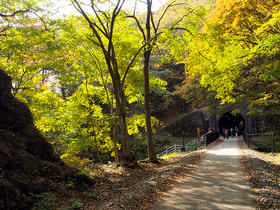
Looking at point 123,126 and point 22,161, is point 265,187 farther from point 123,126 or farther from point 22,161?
point 22,161

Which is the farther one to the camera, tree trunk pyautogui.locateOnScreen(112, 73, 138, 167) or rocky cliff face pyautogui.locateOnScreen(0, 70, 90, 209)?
tree trunk pyautogui.locateOnScreen(112, 73, 138, 167)

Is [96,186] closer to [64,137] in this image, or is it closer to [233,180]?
[64,137]

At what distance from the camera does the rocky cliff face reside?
4.45 m

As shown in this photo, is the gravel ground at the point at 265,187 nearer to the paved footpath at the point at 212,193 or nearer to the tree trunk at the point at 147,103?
the paved footpath at the point at 212,193

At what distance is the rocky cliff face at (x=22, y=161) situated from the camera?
14.6 feet

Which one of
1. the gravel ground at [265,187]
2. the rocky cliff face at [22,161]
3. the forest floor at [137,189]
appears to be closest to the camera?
the rocky cliff face at [22,161]

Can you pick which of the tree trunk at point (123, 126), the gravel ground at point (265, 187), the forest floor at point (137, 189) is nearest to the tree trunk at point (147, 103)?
the tree trunk at point (123, 126)

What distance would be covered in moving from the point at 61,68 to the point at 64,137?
2712 mm

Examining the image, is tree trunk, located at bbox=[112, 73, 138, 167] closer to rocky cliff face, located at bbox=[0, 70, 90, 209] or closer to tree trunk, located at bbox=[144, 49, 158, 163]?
tree trunk, located at bbox=[144, 49, 158, 163]

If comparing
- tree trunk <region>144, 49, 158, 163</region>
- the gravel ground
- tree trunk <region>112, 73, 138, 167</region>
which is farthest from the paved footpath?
tree trunk <region>144, 49, 158, 163</region>

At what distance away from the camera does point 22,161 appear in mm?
5180

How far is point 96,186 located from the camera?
7.03 meters

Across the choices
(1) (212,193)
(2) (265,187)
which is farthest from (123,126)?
(2) (265,187)

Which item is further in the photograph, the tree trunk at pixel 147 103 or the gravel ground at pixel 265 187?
the tree trunk at pixel 147 103
